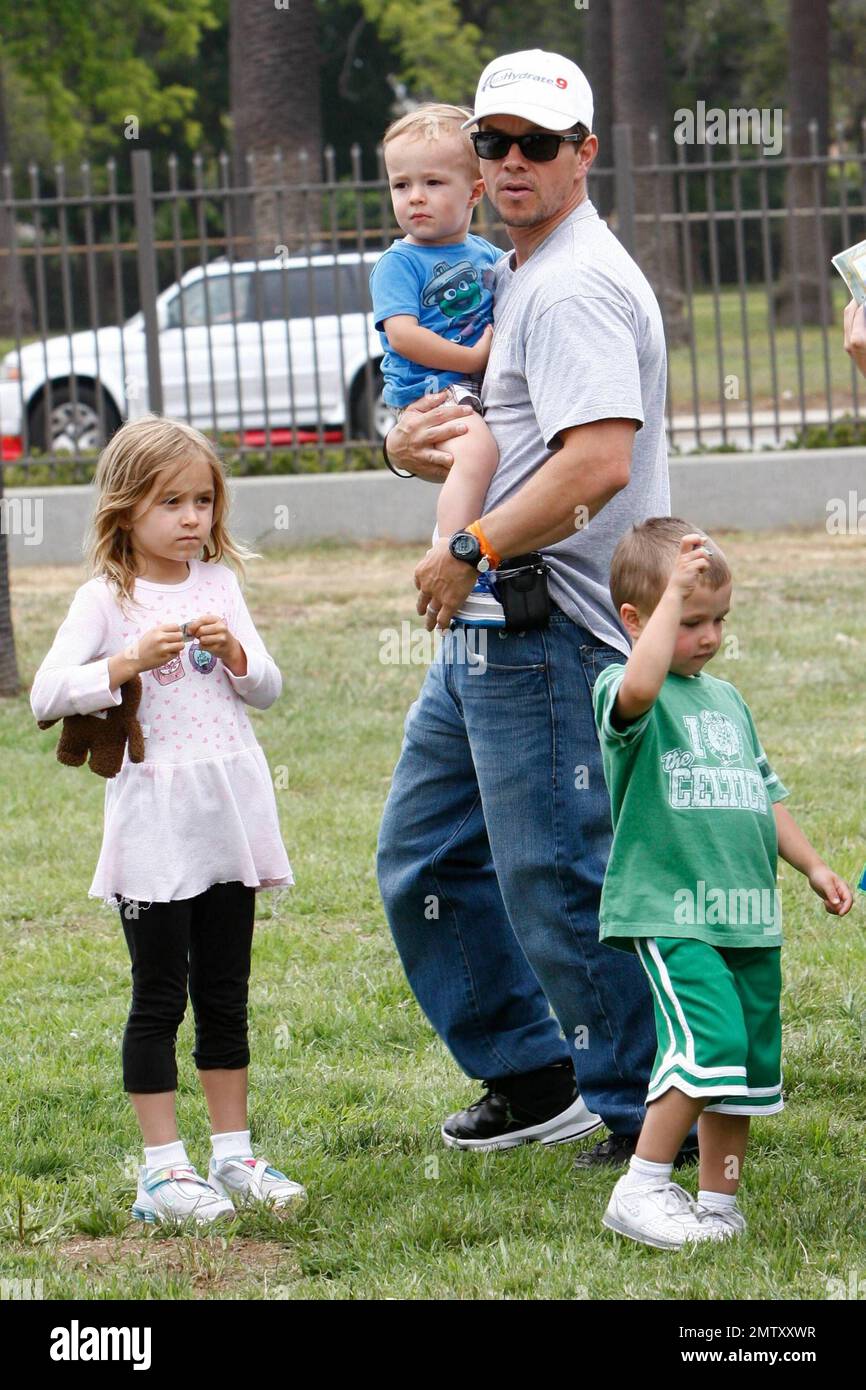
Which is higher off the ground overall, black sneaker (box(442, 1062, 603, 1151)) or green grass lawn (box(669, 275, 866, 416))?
green grass lawn (box(669, 275, 866, 416))

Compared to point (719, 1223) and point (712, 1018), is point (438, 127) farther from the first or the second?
point (719, 1223)

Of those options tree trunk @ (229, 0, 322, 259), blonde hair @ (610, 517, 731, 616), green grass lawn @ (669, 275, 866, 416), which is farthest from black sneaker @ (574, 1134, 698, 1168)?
tree trunk @ (229, 0, 322, 259)

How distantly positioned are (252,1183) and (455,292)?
1.80 metres

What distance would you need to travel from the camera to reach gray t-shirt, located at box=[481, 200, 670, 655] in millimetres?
3260

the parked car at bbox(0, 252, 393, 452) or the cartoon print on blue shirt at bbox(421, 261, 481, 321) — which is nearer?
the cartoon print on blue shirt at bbox(421, 261, 481, 321)

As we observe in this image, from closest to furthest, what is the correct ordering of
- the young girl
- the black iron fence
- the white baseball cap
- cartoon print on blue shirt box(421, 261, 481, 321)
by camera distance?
the white baseball cap, the young girl, cartoon print on blue shirt box(421, 261, 481, 321), the black iron fence

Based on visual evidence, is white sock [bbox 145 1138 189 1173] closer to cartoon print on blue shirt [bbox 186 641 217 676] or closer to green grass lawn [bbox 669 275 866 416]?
cartoon print on blue shirt [bbox 186 641 217 676]

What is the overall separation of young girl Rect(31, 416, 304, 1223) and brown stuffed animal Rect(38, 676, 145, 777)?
39mm

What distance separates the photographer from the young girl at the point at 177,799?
3.44 meters

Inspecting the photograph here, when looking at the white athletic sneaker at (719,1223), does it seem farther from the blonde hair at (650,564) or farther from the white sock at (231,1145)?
the blonde hair at (650,564)

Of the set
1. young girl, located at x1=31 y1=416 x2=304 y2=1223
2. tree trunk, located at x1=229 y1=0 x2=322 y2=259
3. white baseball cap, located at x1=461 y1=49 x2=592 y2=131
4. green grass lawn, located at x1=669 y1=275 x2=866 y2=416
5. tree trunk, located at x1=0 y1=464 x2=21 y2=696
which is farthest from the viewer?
tree trunk, located at x1=229 y1=0 x2=322 y2=259

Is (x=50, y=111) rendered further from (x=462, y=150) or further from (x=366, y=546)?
(x=462, y=150)

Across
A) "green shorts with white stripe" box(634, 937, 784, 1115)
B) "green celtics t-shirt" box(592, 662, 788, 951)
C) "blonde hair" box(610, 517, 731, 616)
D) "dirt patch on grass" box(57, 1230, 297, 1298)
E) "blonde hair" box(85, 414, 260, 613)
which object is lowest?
"dirt patch on grass" box(57, 1230, 297, 1298)

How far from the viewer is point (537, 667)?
11.5 ft
